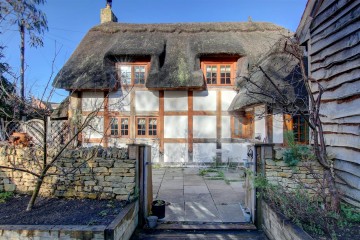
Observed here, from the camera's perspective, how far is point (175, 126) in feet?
30.7

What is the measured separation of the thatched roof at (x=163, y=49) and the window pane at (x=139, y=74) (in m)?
0.44

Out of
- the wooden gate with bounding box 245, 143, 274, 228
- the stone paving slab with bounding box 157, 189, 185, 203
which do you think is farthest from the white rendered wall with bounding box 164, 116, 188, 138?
the wooden gate with bounding box 245, 143, 274, 228

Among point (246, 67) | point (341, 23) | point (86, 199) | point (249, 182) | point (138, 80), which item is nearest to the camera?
point (341, 23)

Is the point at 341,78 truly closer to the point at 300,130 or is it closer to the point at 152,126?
the point at 300,130

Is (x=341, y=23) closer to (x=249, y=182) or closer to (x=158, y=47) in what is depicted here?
(x=249, y=182)

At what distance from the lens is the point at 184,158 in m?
9.32

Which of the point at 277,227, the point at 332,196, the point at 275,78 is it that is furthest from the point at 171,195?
the point at 275,78

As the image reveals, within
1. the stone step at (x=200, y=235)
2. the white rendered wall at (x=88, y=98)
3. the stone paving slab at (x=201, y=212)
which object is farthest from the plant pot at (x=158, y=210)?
the white rendered wall at (x=88, y=98)

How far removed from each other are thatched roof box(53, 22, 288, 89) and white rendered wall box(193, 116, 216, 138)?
1.29 meters

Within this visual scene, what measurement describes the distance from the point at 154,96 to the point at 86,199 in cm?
586

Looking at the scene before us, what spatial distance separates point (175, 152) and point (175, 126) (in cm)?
100

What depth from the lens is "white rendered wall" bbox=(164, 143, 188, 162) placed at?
9.34 m

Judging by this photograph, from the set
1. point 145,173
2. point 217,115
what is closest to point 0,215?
point 145,173

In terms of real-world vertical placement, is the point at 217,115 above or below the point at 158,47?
below
